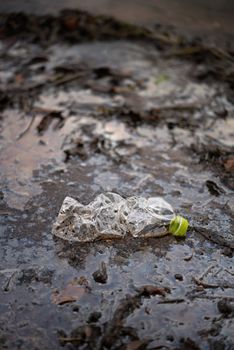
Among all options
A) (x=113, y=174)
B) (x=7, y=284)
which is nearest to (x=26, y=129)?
(x=113, y=174)

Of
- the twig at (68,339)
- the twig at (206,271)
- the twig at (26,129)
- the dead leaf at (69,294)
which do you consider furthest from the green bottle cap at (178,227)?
the twig at (26,129)

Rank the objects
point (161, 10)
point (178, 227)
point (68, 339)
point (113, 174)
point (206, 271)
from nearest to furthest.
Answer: point (68, 339) → point (206, 271) → point (178, 227) → point (113, 174) → point (161, 10)

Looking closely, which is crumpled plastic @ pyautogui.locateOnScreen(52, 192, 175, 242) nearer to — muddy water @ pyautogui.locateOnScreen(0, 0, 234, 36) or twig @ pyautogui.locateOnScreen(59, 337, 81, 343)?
twig @ pyautogui.locateOnScreen(59, 337, 81, 343)

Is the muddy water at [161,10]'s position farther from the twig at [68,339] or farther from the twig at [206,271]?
the twig at [68,339]

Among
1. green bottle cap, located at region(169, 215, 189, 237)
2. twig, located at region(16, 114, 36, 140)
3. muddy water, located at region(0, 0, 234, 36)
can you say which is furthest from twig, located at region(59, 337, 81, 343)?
muddy water, located at region(0, 0, 234, 36)

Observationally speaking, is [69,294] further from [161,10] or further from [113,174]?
[161,10]

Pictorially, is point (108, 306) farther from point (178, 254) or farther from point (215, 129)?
point (215, 129)
